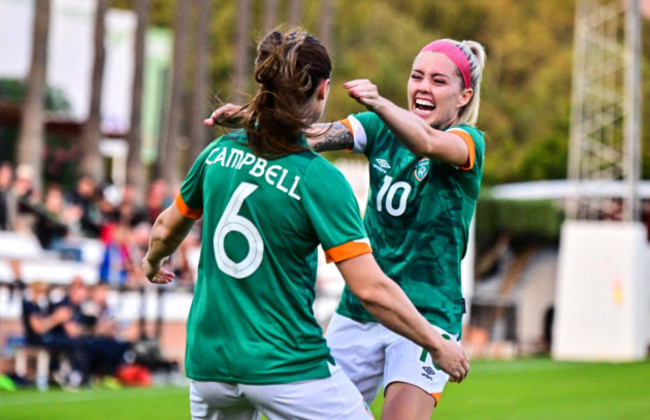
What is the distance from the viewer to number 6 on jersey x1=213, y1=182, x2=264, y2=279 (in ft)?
13.8

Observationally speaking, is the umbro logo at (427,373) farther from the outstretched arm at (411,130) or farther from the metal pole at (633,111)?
the metal pole at (633,111)

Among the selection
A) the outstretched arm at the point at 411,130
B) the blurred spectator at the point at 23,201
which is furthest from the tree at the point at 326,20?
the outstretched arm at the point at 411,130

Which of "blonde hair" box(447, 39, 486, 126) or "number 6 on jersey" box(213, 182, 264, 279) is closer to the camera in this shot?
"number 6 on jersey" box(213, 182, 264, 279)

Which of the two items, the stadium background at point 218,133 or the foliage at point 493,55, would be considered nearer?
the stadium background at point 218,133

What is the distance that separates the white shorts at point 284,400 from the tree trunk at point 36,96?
2022 cm

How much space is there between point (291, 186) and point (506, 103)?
57898 millimetres

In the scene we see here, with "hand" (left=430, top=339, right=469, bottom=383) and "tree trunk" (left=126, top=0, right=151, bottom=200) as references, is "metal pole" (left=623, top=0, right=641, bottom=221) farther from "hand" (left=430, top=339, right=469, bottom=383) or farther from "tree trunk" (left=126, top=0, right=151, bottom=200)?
"hand" (left=430, top=339, right=469, bottom=383)

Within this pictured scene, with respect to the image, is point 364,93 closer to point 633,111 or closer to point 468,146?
point 468,146

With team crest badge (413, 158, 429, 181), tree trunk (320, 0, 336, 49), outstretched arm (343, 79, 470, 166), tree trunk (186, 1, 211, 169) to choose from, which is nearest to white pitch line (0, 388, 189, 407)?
team crest badge (413, 158, 429, 181)

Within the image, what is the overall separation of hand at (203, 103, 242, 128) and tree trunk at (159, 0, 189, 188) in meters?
25.2

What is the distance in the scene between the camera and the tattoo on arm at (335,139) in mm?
5273

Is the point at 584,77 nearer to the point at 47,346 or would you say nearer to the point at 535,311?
the point at 535,311

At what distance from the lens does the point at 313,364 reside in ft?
14.0

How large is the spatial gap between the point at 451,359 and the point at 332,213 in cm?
Answer: 71
